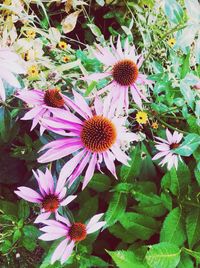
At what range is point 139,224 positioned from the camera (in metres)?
1.00

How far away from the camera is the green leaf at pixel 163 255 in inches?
34.1

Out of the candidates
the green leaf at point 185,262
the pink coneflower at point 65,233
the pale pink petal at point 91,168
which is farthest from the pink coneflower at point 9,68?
the green leaf at point 185,262

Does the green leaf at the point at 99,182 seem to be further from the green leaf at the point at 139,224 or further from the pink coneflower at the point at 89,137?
the pink coneflower at the point at 89,137

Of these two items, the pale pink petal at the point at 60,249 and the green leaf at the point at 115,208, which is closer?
the pale pink petal at the point at 60,249

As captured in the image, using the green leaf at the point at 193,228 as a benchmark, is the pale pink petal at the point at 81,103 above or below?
above

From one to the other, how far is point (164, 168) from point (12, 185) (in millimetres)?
461

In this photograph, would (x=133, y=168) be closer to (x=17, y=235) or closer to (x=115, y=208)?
(x=115, y=208)

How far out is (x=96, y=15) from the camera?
4.52 ft

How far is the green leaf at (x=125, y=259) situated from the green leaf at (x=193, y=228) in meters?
0.13

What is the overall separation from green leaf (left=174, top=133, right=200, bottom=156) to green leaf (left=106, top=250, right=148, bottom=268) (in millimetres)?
272

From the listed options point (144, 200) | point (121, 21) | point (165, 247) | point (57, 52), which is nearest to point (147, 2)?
point (121, 21)

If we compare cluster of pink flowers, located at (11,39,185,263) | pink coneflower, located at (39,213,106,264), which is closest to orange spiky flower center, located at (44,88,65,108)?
cluster of pink flowers, located at (11,39,185,263)

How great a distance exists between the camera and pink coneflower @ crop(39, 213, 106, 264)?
2.53 feet

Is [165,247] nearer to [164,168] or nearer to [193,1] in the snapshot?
[164,168]
